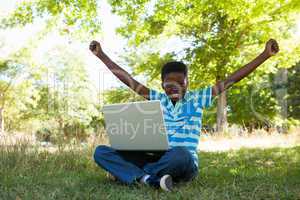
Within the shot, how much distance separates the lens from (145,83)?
17016 mm

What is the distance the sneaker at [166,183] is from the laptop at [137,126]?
0.72ft

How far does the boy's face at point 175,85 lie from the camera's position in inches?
125

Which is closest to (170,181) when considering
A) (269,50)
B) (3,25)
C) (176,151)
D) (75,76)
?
(176,151)

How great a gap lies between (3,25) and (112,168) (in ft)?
43.1

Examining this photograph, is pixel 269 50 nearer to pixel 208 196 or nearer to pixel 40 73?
pixel 208 196

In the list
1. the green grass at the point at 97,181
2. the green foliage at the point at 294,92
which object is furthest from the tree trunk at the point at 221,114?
the green foliage at the point at 294,92

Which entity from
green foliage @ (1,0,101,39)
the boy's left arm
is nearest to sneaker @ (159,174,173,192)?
the boy's left arm

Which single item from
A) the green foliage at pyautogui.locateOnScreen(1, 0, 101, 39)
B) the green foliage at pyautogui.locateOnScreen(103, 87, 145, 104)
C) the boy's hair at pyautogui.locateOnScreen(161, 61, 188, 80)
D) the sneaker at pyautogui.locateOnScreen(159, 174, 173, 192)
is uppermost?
the green foliage at pyautogui.locateOnScreen(1, 0, 101, 39)

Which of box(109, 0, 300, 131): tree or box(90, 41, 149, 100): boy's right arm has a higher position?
box(109, 0, 300, 131): tree

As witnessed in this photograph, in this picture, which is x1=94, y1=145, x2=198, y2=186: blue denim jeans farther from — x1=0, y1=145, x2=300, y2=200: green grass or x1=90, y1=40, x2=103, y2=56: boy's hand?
x1=90, y1=40, x2=103, y2=56: boy's hand

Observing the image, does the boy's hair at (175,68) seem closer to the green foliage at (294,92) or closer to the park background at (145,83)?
the park background at (145,83)

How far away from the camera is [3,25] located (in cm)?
1455

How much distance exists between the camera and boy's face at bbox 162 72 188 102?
3176 mm

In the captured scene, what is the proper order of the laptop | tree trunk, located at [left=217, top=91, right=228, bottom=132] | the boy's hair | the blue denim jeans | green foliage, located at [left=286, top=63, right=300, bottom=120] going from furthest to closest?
green foliage, located at [left=286, top=63, right=300, bottom=120] < tree trunk, located at [left=217, top=91, right=228, bottom=132] < the boy's hair < the blue denim jeans < the laptop
